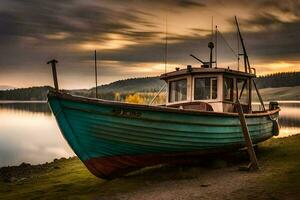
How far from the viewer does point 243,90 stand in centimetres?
1653

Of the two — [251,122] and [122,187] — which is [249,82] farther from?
[122,187]

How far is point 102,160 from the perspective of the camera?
11.7 metres

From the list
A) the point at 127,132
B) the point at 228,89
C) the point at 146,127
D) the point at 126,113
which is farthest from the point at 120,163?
the point at 228,89

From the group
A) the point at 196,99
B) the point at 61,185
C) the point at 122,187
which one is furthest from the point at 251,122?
the point at 61,185

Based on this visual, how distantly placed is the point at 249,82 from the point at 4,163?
62.6 ft

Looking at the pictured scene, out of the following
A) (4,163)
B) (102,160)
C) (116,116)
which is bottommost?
(4,163)

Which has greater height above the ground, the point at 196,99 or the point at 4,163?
the point at 196,99

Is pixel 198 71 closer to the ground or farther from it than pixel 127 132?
farther from it

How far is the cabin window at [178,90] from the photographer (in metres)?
15.4

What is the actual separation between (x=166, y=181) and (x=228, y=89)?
5.19 metres

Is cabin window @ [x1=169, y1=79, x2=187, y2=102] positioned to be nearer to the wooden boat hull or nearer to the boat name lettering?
the wooden boat hull

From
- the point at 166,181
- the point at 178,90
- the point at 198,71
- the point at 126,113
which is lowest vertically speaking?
the point at 166,181

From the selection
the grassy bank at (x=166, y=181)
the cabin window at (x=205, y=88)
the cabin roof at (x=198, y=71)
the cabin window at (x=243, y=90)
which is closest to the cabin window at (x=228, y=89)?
the cabin roof at (x=198, y=71)

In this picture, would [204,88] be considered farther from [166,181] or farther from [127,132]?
[127,132]
